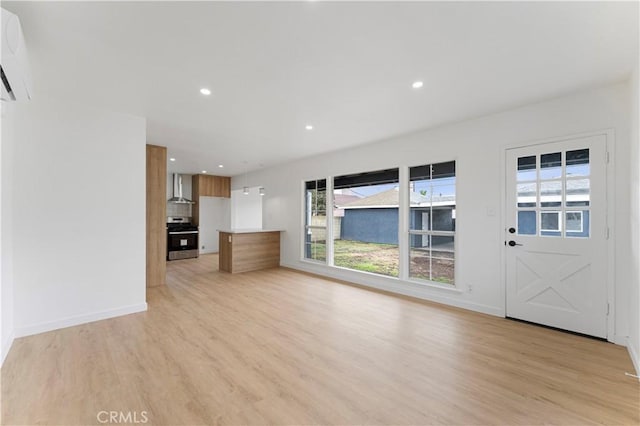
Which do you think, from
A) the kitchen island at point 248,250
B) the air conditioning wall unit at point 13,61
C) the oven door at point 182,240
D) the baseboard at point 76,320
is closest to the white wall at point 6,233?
the baseboard at point 76,320

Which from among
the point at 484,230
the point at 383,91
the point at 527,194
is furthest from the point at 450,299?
the point at 383,91

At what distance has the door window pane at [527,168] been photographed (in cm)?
334

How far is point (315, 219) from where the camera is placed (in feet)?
21.2

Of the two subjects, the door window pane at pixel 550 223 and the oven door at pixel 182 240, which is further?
the oven door at pixel 182 240

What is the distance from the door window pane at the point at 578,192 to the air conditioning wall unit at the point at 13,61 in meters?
5.01

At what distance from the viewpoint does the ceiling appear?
6.01ft

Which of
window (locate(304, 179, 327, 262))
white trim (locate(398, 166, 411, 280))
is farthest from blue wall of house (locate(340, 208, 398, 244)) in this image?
white trim (locate(398, 166, 411, 280))

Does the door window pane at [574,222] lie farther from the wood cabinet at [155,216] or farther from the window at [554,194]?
the wood cabinet at [155,216]

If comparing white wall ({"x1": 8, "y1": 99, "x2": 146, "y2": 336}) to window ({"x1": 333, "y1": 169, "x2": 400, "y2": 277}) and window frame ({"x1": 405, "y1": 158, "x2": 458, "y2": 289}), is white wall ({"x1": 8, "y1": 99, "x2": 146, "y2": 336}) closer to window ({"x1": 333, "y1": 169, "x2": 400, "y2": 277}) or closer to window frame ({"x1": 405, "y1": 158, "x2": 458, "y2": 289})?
window ({"x1": 333, "y1": 169, "x2": 400, "y2": 277})

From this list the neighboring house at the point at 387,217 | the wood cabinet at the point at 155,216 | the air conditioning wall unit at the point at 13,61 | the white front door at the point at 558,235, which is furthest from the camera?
the wood cabinet at the point at 155,216

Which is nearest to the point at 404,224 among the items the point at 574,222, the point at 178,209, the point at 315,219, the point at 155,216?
the point at 574,222

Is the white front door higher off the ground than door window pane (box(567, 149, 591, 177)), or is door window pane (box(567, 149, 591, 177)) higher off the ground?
door window pane (box(567, 149, 591, 177))

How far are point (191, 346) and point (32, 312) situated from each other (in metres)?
1.87

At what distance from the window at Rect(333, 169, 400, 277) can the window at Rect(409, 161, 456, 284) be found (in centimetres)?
65
